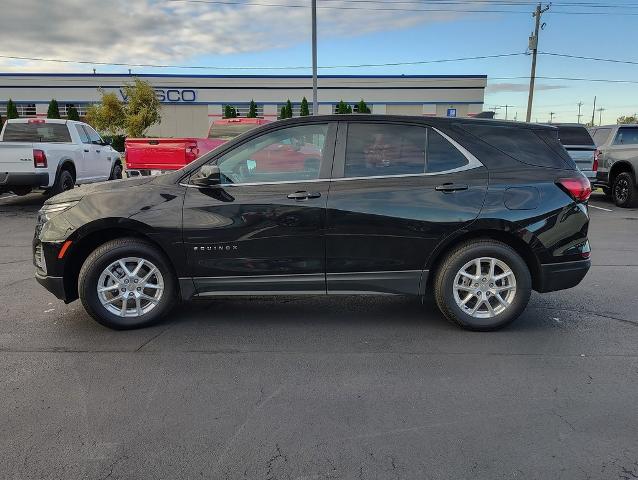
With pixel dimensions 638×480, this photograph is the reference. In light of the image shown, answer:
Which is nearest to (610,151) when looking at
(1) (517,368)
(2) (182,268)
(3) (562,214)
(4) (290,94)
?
(3) (562,214)

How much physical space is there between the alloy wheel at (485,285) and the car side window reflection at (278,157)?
152 cm

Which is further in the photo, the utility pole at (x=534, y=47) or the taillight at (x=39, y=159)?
the utility pole at (x=534, y=47)

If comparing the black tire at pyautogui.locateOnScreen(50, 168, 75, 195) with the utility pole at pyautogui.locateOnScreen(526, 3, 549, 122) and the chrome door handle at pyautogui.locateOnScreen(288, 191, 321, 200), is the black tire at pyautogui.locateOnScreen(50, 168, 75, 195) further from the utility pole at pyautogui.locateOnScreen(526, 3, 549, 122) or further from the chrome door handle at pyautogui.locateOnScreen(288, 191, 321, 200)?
the utility pole at pyautogui.locateOnScreen(526, 3, 549, 122)

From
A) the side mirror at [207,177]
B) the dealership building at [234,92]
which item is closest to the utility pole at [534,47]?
the dealership building at [234,92]

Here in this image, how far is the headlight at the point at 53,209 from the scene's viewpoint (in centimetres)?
455

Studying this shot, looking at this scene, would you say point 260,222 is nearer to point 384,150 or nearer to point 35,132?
point 384,150

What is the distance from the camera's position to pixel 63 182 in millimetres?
12312

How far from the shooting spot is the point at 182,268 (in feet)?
14.9

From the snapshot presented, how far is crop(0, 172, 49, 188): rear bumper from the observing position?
11227 mm

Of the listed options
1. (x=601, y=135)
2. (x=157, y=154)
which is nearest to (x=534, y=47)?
(x=601, y=135)

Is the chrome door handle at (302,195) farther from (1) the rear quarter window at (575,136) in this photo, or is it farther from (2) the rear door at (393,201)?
(1) the rear quarter window at (575,136)

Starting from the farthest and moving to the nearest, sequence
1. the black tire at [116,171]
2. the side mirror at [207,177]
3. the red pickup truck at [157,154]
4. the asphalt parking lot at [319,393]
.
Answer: the black tire at [116,171] < the red pickup truck at [157,154] < the side mirror at [207,177] < the asphalt parking lot at [319,393]

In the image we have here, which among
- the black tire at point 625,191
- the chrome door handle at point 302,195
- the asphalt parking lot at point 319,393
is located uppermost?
the chrome door handle at point 302,195

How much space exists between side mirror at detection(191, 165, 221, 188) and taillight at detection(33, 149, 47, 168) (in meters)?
8.48
